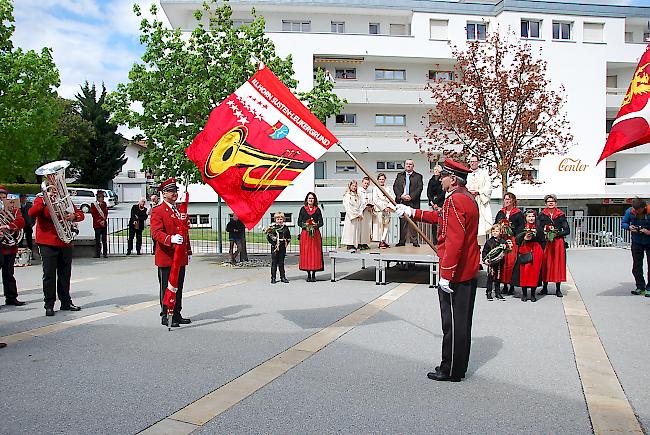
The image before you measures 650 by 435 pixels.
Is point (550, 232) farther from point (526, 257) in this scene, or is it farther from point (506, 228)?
point (506, 228)

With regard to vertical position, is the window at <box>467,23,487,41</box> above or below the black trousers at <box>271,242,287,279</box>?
above

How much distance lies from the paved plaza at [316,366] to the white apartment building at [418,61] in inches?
969

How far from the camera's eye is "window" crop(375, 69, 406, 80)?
3719cm

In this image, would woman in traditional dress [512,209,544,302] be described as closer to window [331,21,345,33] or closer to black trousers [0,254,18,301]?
black trousers [0,254,18,301]

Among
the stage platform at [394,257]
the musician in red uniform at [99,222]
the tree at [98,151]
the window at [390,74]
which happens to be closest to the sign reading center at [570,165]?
the window at [390,74]

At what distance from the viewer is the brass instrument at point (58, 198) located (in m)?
9.27

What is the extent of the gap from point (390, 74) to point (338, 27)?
440cm

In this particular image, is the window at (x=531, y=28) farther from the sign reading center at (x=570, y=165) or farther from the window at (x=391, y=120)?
the window at (x=391, y=120)

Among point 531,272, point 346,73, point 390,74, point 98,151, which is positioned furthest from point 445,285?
point 98,151

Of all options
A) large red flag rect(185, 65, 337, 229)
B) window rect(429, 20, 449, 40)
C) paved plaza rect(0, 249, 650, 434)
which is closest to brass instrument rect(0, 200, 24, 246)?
paved plaza rect(0, 249, 650, 434)

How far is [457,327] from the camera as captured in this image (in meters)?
5.93

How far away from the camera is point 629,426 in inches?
186

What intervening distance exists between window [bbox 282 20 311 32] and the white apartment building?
2.4 inches

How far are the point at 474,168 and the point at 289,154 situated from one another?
6.93 meters
